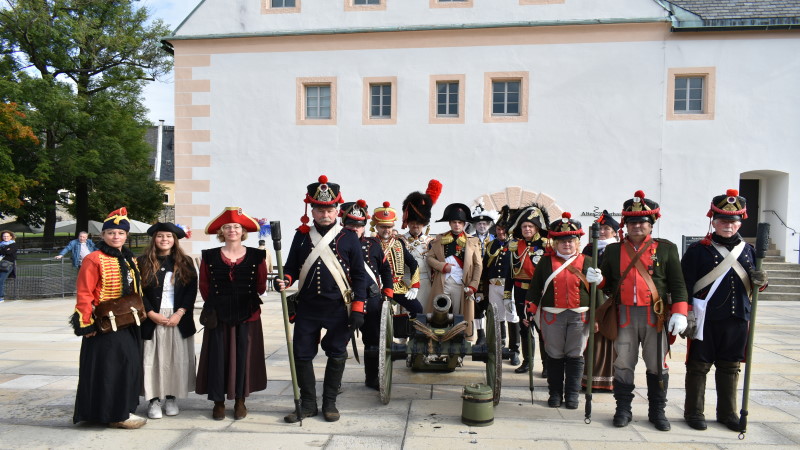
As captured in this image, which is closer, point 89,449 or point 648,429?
point 89,449

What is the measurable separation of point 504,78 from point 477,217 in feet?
20.6

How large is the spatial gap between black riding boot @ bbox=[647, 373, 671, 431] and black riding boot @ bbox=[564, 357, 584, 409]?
611mm

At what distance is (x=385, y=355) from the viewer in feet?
15.7

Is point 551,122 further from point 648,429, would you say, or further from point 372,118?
point 648,429

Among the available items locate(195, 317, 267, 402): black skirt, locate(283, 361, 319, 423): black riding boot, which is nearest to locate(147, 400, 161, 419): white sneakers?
locate(195, 317, 267, 402): black skirt

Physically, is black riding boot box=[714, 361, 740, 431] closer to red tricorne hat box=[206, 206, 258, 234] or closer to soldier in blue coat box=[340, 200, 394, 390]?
soldier in blue coat box=[340, 200, 394, 390]

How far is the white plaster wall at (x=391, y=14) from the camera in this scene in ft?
40.1

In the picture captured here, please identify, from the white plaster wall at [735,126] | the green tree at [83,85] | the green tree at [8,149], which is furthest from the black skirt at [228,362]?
the green tree at [83,85]

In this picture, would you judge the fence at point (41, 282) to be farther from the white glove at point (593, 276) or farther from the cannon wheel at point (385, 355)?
the white glove at point (593, 276)

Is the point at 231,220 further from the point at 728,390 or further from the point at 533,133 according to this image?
the point at 533,133

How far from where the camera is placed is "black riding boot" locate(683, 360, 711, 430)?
171 inches

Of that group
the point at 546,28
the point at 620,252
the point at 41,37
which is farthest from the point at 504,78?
the point at 41,37

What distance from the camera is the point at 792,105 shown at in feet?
39.2

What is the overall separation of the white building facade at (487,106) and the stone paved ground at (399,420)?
661cm
